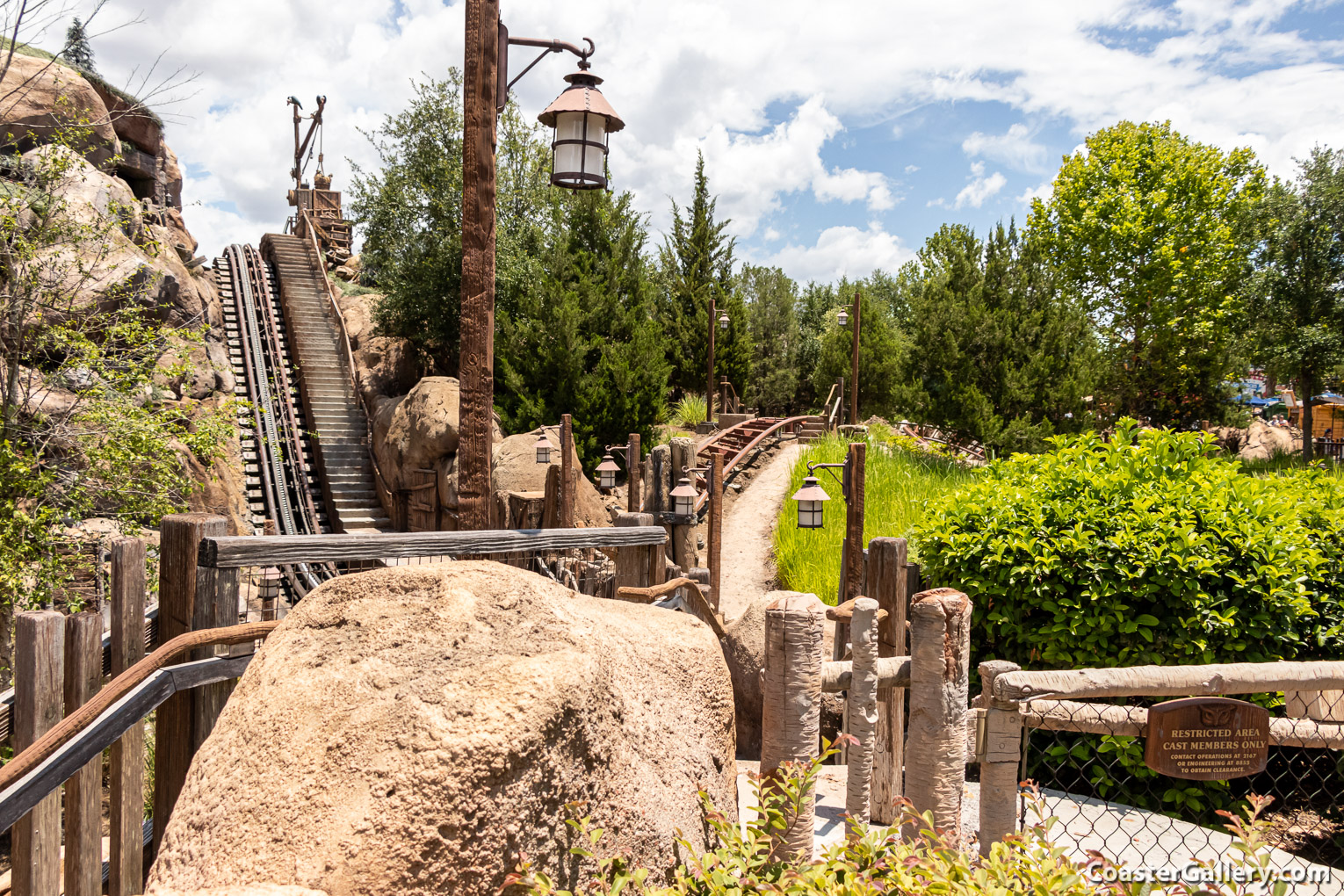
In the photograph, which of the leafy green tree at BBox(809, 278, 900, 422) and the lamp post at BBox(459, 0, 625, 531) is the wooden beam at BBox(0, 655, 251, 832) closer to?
the lamp post at BBox(459, 0, 625, 531)

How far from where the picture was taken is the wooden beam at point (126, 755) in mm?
2453

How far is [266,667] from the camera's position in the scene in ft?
7.12

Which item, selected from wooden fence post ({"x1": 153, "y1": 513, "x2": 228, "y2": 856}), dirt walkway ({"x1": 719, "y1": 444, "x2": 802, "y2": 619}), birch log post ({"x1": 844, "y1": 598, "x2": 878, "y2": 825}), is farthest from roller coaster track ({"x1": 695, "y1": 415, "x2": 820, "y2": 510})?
wooden fence post ({"x1": 153, "y1": 513, "x2": 228, "y2": 856})

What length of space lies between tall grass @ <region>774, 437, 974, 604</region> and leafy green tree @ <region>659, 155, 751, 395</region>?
11.1m

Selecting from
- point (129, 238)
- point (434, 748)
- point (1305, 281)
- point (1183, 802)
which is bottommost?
point (1183, 802)

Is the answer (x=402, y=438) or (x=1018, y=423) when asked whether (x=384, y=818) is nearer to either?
(x=402, y=438)

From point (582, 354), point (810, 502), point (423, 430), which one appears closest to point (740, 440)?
point (582, 354)

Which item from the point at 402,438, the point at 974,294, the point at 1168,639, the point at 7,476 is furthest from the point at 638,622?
the point at 974,294

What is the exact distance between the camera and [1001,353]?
1712cm

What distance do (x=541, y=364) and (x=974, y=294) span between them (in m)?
9.58

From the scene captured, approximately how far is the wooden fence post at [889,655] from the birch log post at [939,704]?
3.52 feet

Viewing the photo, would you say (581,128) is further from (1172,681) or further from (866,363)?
(866,363)

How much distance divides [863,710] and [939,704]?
396 millimetres

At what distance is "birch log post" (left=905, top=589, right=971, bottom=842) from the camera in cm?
272
